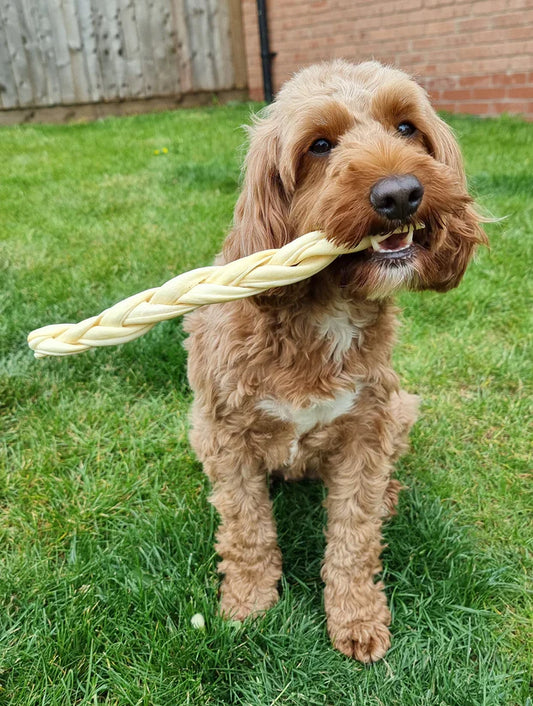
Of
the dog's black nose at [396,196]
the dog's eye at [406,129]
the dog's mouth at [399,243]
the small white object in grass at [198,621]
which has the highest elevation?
the dog's eye at [406,129]

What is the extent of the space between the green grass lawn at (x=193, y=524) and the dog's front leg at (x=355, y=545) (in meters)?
0.09

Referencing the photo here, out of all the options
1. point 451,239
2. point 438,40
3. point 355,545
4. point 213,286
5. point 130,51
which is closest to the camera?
point 213,286

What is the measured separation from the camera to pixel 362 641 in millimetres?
2102

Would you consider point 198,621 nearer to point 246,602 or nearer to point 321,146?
point 246,602

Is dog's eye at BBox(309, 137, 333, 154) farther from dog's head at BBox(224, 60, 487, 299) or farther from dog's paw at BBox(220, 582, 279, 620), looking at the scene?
dog's paw at BBox(220, 582, 279, 620)

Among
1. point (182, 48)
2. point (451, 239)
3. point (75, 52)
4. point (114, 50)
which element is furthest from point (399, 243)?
point (182, 48)

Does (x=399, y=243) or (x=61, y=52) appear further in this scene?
(x=61, y=52)

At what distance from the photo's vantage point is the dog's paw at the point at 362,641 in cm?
210

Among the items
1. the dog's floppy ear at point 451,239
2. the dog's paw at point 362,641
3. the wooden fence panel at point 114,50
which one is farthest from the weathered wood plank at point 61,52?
the dog's paw at point 362,641

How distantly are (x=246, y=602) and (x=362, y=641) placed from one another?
Answer: 46 centimetres

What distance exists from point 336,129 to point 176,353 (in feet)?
6.37

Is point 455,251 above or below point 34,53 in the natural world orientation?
above

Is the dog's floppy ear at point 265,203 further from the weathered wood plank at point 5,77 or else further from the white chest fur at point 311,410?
the weathered wood plank at point 5,77

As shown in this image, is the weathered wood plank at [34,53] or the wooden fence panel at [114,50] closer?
the weathered wood plank at [34,53]
